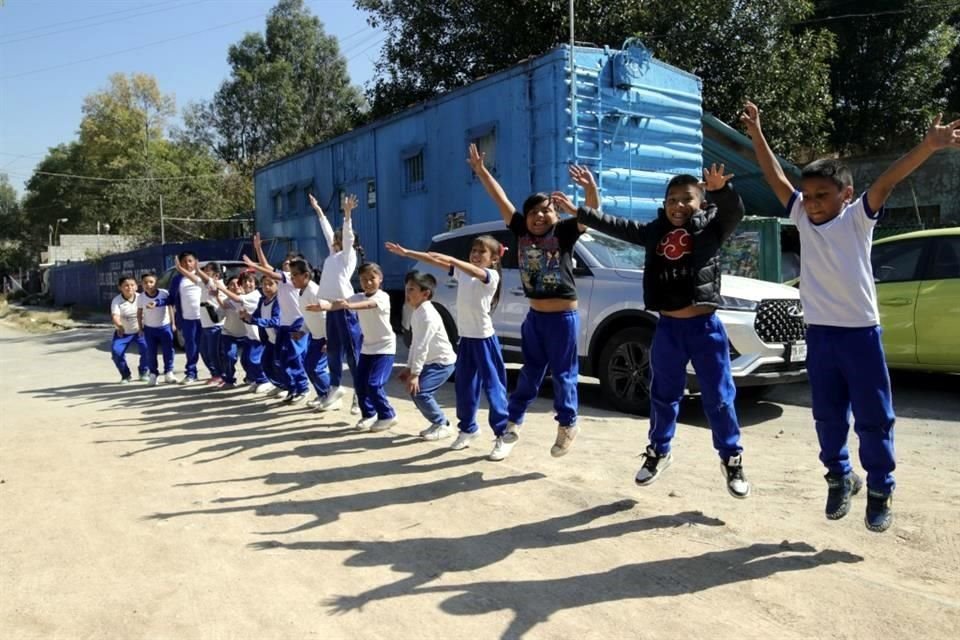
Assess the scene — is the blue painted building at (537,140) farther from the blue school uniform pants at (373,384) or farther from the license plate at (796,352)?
the blue school uniform pants at (373,384)

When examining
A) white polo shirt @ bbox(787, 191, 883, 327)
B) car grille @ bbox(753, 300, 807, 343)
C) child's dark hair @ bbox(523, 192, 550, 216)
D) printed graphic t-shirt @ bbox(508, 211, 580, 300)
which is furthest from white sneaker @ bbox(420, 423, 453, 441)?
white polo shirt @ bbox(787, 191, 883, 327)

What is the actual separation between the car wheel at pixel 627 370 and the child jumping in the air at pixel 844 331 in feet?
10.9

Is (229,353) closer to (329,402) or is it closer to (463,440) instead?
(329,402)

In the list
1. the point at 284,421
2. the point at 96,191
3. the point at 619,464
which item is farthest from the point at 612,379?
the point at 96,191

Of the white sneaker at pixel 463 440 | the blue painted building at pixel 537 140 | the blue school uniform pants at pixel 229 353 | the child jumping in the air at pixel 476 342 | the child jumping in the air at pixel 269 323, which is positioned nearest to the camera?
the child jumping in the air at pixel 476 342

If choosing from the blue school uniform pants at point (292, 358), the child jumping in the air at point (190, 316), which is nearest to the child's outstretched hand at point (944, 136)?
the blue school uniform pants at point (292, 358)

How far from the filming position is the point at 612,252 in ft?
25.3

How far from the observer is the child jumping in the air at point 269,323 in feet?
27.5

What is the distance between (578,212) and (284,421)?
13.1 ft

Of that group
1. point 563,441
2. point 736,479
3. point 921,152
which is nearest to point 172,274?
point 563,441

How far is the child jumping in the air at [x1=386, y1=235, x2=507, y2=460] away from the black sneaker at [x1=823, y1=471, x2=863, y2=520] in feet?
7.47

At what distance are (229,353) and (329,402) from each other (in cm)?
251

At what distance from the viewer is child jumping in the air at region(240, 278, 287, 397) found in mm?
8391

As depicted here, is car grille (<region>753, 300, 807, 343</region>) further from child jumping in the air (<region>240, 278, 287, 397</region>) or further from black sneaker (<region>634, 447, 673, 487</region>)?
child jumping in the air (<region>240, 278, 287, 397</region>)
